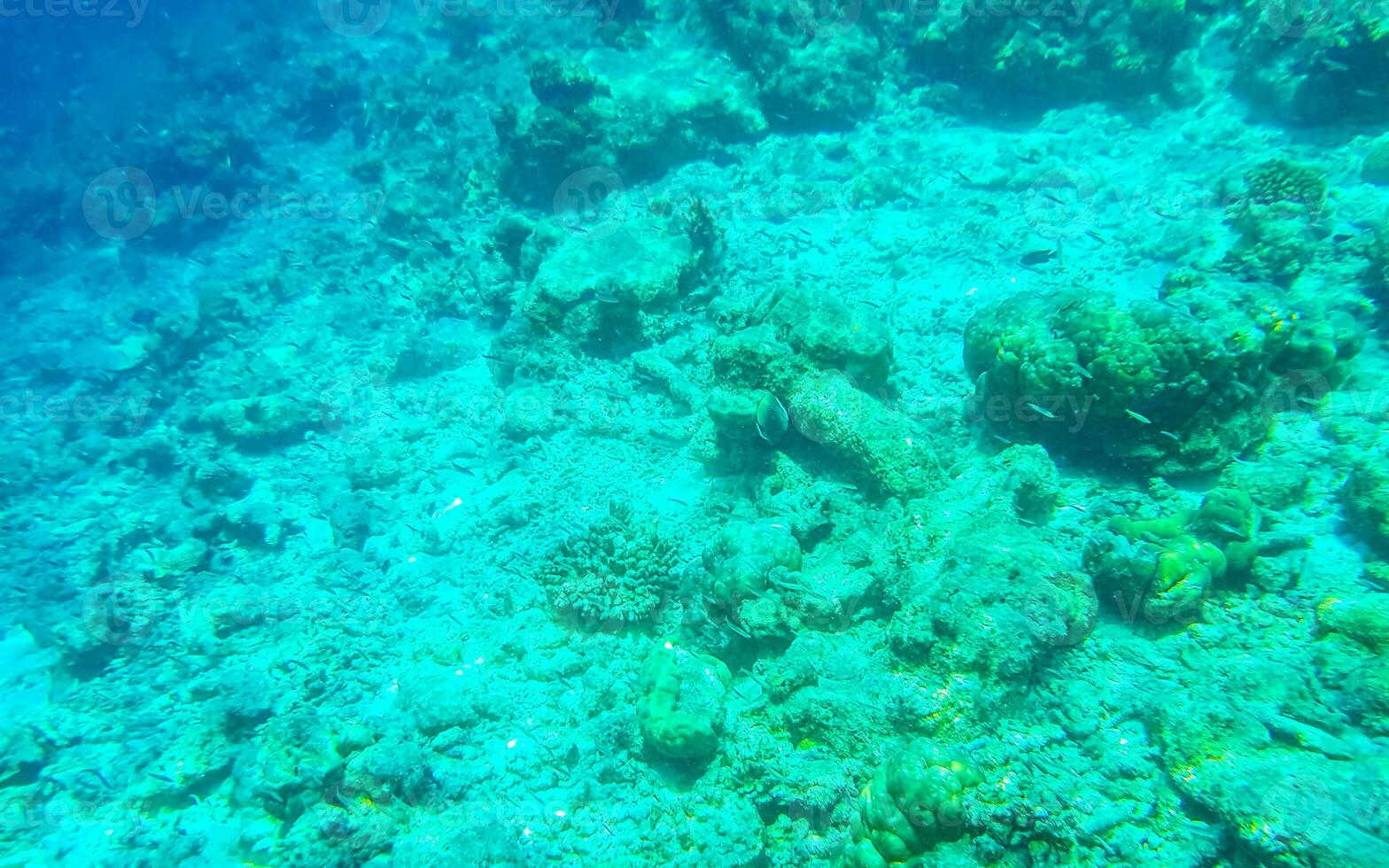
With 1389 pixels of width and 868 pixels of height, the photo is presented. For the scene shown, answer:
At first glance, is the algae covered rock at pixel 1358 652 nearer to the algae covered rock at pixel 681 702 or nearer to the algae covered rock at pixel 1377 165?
the algae covered rock at pixel 681 702

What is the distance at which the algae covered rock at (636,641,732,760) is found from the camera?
16.4 feet

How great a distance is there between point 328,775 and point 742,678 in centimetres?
403

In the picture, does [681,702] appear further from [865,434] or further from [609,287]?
[609,287]

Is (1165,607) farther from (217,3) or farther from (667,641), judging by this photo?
(217,3)

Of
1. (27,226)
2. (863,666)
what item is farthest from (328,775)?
(27,226)

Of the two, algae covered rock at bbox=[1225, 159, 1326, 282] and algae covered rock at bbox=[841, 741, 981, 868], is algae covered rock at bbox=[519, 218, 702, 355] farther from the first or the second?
algae covered rock at bbox=[1225, 159, 1326, 282]

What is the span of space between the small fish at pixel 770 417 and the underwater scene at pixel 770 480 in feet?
0.31

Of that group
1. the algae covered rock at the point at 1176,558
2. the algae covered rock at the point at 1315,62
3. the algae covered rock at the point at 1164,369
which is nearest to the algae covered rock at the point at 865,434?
the algae covered rock at the point at 1164,369

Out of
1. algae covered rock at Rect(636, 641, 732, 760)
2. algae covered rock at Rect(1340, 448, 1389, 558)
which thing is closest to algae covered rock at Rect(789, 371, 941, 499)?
algae covered rock at Rect(636, 641, 732, 760)

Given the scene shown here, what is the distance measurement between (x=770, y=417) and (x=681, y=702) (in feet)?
10.5

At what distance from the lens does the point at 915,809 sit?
3602mm

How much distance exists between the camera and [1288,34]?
11.6 m

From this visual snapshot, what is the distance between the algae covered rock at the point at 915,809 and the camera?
356 cm

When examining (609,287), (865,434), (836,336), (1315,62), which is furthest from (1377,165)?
(609,287)
